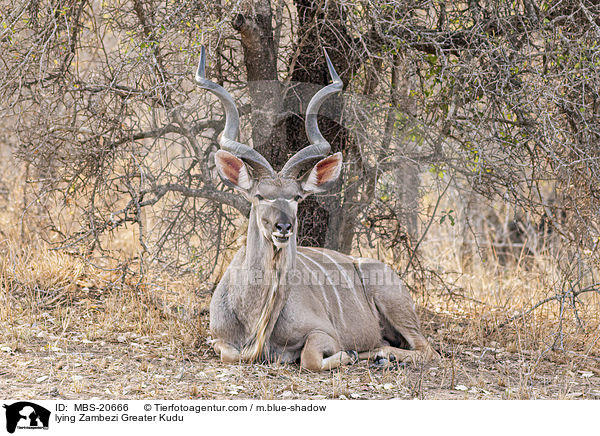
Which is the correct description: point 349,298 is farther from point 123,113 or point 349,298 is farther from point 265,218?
point 123,113

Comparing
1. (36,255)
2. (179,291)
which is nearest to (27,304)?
(36,255)

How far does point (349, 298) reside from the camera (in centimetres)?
559

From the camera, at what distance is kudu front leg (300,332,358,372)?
4660mm

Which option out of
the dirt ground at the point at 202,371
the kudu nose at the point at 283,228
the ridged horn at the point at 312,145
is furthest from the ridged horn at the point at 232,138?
the dirt ground at the point at 202,371

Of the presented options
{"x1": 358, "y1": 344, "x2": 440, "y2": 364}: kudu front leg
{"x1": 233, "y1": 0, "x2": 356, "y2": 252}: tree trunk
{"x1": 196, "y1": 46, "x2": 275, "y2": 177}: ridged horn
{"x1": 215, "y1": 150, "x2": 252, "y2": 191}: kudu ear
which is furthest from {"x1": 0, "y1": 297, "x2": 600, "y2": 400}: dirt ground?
{"x1": 233, "y1": 0, "x2": 356, "y2": 252}: tree trunk

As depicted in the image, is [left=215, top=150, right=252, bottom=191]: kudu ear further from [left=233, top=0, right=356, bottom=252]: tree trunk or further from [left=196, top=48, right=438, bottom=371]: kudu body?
[left=233, top=0, right=356, bottom=252]: tree trunk

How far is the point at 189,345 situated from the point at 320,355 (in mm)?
1044

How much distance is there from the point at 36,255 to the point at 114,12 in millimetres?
2337

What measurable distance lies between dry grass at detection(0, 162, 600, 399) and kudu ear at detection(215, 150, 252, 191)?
1.20m

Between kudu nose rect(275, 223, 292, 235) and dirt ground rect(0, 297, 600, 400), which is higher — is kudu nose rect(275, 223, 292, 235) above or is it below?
above

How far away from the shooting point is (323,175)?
4883mm
